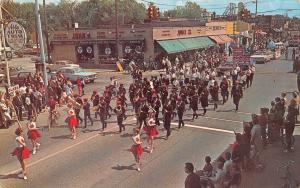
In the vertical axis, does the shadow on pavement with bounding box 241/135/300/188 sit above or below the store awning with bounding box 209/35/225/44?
below

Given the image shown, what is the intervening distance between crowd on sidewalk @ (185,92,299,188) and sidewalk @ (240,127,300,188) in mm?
202

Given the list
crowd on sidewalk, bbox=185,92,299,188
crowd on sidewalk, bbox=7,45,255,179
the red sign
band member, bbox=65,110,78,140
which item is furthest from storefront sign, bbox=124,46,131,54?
crowd on sidewalk, bbox=185,92,299,188

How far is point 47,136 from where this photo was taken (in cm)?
1852

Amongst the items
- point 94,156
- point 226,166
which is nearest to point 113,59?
point 94,156

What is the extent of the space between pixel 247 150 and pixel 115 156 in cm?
513

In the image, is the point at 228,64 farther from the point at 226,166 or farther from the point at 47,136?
the point at 226,166

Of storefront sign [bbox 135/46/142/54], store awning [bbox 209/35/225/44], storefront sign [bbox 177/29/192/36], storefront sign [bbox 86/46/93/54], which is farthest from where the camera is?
store awning [bbox 209/35/225/44]

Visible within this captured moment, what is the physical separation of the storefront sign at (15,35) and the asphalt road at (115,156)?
440 centimetres

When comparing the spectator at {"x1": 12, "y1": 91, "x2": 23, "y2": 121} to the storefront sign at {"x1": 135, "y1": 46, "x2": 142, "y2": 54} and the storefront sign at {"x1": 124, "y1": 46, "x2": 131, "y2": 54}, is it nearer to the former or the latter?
the storefront sign at {"x1": 135, "y1": 46, "x2": 142, "y2": 54}

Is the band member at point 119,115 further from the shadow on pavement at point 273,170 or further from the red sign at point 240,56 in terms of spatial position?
the red sign at point 240,56

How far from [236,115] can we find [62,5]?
147 meters

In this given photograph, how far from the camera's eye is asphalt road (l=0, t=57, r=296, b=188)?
1283 cm

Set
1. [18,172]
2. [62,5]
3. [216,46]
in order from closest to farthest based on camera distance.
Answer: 1. [18,172]
2. [216,46]
3. [62,5]

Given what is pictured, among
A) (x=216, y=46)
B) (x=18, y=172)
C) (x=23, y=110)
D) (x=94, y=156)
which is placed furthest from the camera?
(x=216, y=46)
